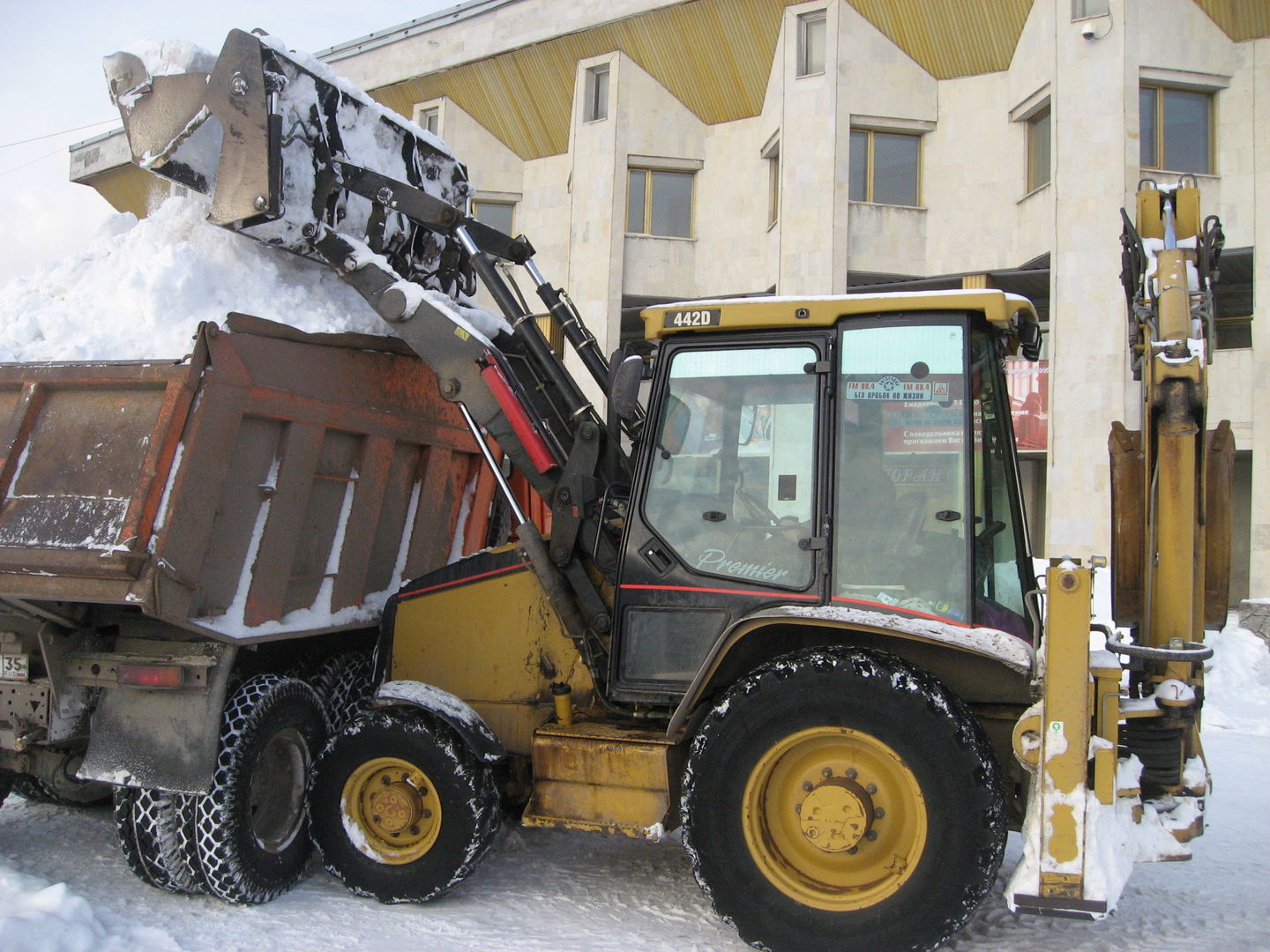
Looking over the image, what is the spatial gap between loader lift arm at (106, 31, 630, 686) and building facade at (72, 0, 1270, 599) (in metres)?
9.94

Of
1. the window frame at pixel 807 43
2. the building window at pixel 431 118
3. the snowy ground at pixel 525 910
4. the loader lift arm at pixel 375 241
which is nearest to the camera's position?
the snowy ground at pixel 525 910

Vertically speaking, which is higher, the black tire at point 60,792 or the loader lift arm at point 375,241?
the loader lift arm at point 375,241

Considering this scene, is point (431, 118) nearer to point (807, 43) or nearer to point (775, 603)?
point (807, 43)

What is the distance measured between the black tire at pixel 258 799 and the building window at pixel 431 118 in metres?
19.1

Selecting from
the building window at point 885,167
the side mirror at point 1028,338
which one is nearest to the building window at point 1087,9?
the building window at point 885,167

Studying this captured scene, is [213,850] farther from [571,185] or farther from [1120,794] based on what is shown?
[571,185]

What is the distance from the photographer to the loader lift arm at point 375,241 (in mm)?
4344

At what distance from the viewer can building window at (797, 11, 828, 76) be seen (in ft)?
58.0

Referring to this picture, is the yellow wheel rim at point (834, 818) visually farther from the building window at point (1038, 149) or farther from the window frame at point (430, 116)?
the window frame at point (430, 116)

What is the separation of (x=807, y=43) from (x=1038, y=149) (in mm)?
4353

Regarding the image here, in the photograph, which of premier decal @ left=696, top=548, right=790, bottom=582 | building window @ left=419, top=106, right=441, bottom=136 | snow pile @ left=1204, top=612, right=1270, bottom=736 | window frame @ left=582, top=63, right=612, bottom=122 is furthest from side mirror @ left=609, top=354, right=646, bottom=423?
building window @ left=419, top=106, right=441, bottom=136

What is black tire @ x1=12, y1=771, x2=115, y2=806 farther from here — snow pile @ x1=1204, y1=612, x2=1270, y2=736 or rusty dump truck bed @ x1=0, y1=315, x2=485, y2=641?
snow pile @ x1=1204, y1=612, x2=1270, y2=736

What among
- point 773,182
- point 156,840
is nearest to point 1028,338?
point 156,840

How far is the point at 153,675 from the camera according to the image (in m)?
4.11
